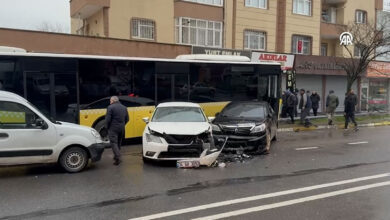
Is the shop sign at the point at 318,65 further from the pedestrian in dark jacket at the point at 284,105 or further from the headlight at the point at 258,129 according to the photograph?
the headlight at the point at 258,129

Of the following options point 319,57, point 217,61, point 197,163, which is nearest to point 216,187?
point 197,163

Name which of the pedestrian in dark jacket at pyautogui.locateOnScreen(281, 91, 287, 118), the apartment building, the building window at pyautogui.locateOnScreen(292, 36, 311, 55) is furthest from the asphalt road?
the building window at pyautogui.locateOnScreen(292, 36, 311, 55)

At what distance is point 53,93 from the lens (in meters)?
11.0

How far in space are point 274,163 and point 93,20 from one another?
17.0 metres

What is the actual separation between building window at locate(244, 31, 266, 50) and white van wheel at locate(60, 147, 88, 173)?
18724mm

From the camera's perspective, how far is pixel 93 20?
74.6ft

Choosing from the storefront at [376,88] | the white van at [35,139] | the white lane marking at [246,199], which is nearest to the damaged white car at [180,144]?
the white van at [35,139]

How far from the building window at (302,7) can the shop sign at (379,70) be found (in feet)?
25.1

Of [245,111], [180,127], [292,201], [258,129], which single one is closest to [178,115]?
[180,127]

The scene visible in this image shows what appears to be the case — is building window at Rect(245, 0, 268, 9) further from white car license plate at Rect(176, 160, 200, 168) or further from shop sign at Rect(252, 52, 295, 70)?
white car license plate at Rect(176, 160, 200, 168)

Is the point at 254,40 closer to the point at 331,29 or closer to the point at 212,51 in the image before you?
the point at 212,51

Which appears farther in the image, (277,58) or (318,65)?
(318,65)

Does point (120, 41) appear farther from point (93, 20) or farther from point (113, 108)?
point (113, 108)

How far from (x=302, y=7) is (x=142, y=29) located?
1392 centimetres
